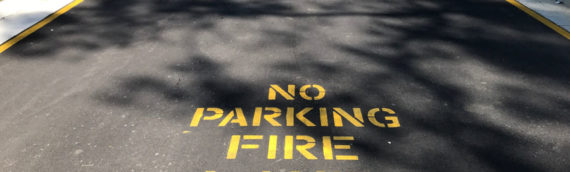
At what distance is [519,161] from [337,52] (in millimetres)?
2553

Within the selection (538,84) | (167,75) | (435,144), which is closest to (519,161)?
(435,144)

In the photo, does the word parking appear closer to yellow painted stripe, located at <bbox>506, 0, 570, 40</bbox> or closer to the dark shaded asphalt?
the dark shaded asphalt

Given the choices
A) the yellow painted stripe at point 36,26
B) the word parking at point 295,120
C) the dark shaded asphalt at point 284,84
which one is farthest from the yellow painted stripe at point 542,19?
the yellow painted stripe at point 36,26

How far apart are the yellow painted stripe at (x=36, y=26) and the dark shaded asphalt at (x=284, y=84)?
0.14 metres

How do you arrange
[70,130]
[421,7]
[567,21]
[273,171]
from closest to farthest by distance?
1. [273,171]
2. [70,130]
3. [567,21]
4. [421,7]

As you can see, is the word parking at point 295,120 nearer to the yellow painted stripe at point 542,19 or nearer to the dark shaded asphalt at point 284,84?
the dark shaded asphalt at point 284,84

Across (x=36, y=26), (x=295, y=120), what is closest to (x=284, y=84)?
(x=295, y=120)

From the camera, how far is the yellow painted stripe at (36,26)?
570cm

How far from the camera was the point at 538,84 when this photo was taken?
456cm

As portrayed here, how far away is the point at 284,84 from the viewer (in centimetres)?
459

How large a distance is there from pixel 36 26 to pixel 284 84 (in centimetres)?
405

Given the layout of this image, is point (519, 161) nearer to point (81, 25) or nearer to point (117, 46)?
point (117, 46)

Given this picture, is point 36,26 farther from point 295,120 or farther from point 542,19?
point 542,19

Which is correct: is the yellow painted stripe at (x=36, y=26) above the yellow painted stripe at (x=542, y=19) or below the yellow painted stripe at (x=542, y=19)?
below
